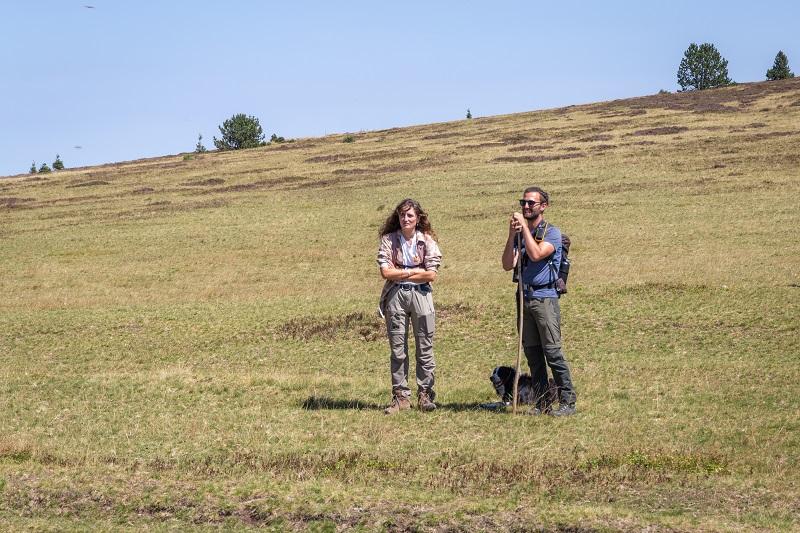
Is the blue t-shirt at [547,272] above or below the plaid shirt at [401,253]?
below

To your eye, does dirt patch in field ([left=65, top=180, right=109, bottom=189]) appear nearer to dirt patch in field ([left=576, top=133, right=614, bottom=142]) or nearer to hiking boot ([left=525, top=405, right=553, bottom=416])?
dirt patch in field ([left=576, top=133, right=614, bottom=142])

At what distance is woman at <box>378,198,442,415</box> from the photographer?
1338 cm

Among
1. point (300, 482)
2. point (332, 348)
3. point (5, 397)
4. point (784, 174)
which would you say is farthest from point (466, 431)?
point (784, 174)

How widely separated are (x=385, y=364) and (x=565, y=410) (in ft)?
22.1

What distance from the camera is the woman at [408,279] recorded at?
13.4m

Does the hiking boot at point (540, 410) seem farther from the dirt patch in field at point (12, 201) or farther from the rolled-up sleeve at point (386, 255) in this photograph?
the dirt patch in field at point (12, 201)

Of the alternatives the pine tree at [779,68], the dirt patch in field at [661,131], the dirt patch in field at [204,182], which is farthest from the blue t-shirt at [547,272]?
the pine tree at [779,68]

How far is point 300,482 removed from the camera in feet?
34.3

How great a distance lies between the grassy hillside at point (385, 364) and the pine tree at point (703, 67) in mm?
92775

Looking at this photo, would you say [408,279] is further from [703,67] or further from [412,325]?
[703,67]

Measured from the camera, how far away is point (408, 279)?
527 inches

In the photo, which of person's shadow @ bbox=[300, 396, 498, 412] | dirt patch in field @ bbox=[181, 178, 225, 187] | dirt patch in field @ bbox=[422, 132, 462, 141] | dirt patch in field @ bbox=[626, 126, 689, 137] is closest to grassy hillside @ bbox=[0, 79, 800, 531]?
person's shadow @ bbox=[300, 396, 498, 412]

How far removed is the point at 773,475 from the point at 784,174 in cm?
4366

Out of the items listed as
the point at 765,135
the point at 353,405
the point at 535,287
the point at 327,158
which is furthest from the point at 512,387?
the point at 327,158
